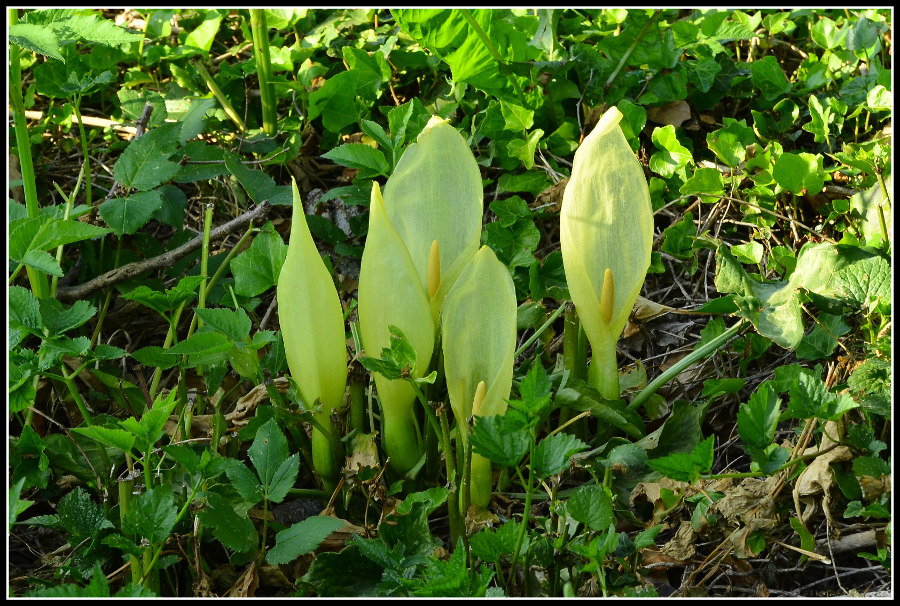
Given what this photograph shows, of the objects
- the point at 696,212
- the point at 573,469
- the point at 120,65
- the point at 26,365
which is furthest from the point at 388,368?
the point at 120,65

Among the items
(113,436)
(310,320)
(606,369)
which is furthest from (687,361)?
(113,436)

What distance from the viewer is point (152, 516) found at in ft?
2.89

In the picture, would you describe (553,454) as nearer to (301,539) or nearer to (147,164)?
(301,539)

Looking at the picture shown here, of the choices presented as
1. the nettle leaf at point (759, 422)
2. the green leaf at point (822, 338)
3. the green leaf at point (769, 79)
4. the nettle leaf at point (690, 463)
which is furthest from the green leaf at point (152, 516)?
the green leaf at point (769, 79)

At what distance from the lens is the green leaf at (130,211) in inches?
52.7

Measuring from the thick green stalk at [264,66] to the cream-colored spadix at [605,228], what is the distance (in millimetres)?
858

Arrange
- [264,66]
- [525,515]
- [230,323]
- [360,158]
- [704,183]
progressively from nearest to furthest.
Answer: [525,515], [230,323], [360,158], [704,183], [264,66]

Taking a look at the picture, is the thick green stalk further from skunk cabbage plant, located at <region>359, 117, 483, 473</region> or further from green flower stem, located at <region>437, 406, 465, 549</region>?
green flower stem, located at <region>437, 406, 465, 549</region>

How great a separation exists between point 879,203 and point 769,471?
71 centimetres

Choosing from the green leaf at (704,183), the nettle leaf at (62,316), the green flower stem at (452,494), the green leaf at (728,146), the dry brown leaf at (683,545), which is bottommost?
the dry brown leaf at (683,545)

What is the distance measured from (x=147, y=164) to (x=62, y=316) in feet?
1.12

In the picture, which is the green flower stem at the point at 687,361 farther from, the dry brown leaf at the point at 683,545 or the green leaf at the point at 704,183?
the green leaf at the point at 704,183

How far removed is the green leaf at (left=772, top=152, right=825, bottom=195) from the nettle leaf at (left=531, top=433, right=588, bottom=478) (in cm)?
82

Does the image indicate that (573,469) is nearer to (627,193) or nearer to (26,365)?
(627,193)
